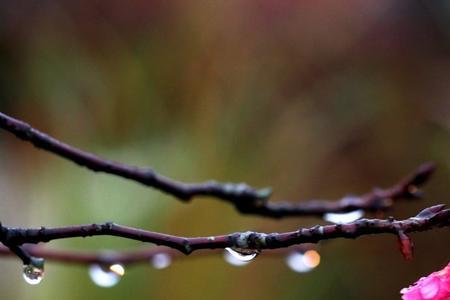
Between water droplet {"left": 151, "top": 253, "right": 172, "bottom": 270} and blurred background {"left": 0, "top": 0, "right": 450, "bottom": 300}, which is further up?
blurred background {"left": 0, "top": 0, "right": 450, "bottom": 300}

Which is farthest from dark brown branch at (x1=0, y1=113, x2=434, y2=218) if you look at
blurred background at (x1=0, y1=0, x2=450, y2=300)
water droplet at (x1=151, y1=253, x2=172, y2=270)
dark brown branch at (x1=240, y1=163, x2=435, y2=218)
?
blurred background at (x1=0, y1=0, x2=450, y2=300)

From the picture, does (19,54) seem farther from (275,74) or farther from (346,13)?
(346,13)

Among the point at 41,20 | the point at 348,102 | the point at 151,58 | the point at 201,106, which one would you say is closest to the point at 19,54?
the point at 41,20

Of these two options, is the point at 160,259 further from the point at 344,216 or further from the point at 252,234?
the point at 252,234

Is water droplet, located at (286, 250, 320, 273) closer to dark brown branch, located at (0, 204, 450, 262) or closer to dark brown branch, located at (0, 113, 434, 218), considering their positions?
dark brown branch, located at (0, 113, 434, 218)

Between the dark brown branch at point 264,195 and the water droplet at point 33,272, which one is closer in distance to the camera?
the water droplet at point 33,272

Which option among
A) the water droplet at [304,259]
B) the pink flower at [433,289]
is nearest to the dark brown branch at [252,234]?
the pink flower at [433,289]

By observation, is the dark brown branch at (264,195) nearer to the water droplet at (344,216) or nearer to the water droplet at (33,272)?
the water droplet at (344,216)
